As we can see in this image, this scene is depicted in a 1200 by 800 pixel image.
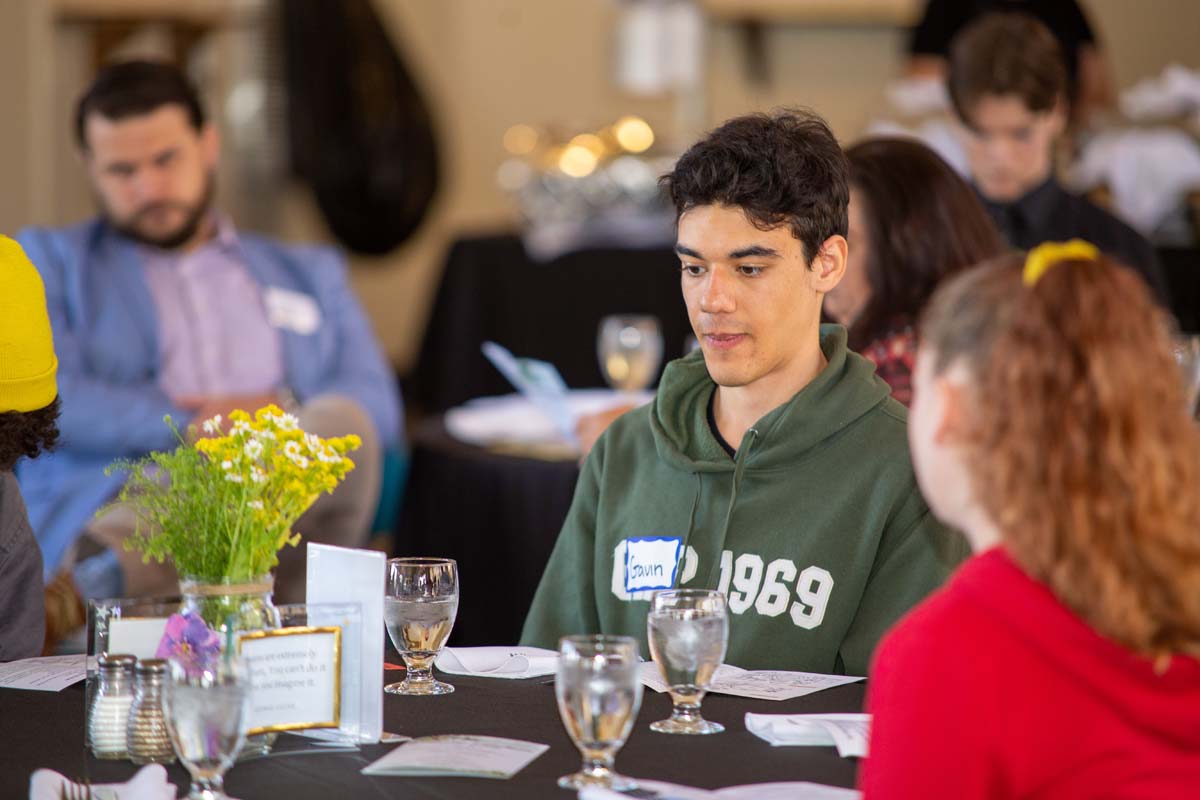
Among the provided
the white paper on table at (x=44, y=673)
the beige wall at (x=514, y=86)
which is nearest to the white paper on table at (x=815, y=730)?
the white paper on table at (x=44, y=673)

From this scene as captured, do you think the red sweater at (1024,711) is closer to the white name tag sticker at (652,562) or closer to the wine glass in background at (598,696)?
the wine glass in background at (598,696)

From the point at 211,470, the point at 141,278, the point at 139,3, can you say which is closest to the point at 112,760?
the point at 211,470

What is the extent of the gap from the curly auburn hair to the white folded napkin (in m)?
0.66

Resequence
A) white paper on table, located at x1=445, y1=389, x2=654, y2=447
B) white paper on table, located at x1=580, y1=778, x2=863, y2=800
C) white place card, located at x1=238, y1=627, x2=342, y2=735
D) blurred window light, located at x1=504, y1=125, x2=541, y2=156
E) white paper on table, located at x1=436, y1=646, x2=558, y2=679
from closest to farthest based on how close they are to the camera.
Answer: white paper on table, located at x1=580, y1=778, x2=863, y2=800 → white place card, located at x1=238, y1=627, x2=342, y2=735 → white paper on table, located at x1=436, y1=646, x2=558, y2=679 → white paper on table, located at x1=445, y1=389, x2=654, y2=447 → blurred window light, located at x1=504, y1=125, x2=541, y2=156

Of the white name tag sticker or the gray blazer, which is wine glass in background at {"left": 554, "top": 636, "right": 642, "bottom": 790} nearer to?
the white name tag sticker

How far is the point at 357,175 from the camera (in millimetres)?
6496

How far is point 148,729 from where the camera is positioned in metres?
1.32

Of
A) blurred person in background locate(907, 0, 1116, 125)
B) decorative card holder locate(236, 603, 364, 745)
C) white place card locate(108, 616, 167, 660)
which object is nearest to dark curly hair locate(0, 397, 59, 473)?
white place card locate(108, 616, 167, 660)

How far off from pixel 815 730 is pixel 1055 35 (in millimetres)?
3860

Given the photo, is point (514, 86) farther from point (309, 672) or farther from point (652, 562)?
point (309, 672)


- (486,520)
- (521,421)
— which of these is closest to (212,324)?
(521,421)

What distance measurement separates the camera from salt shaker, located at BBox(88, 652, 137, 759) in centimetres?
134

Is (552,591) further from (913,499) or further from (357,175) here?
(357,175)

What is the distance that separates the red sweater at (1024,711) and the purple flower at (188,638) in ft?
1.90
